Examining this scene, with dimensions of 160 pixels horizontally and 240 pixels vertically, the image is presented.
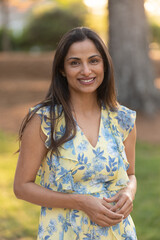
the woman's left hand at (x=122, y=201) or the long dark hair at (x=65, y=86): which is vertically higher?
the long dark hair at (x=65, y=86)

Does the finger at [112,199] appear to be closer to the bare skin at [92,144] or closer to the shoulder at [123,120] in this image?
the bare skin at [92,144]

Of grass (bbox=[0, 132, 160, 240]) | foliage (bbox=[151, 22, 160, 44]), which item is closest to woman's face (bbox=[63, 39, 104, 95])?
grass (bbox=[0, 132, 160, 240])

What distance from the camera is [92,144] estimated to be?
206 centimetres

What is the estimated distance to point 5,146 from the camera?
799 centimetres

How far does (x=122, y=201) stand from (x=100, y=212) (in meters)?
0.13

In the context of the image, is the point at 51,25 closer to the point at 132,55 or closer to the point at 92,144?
the point at 132,55

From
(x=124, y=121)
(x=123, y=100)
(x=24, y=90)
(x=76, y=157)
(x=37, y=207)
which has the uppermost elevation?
(x=124, y=121)

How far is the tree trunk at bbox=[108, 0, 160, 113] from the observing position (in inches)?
360

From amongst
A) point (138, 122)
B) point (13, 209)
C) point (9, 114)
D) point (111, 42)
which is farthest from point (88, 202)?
point (9, 114)

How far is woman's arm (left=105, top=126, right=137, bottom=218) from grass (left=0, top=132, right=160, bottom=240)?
223 centimetres

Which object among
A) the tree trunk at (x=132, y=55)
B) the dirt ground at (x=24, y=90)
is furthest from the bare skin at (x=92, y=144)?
the tree trunk at (x=132, y=55)

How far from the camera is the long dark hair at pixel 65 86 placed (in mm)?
2023

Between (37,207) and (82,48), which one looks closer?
(82,48)

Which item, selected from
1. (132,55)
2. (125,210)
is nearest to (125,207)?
→ (125,210)
